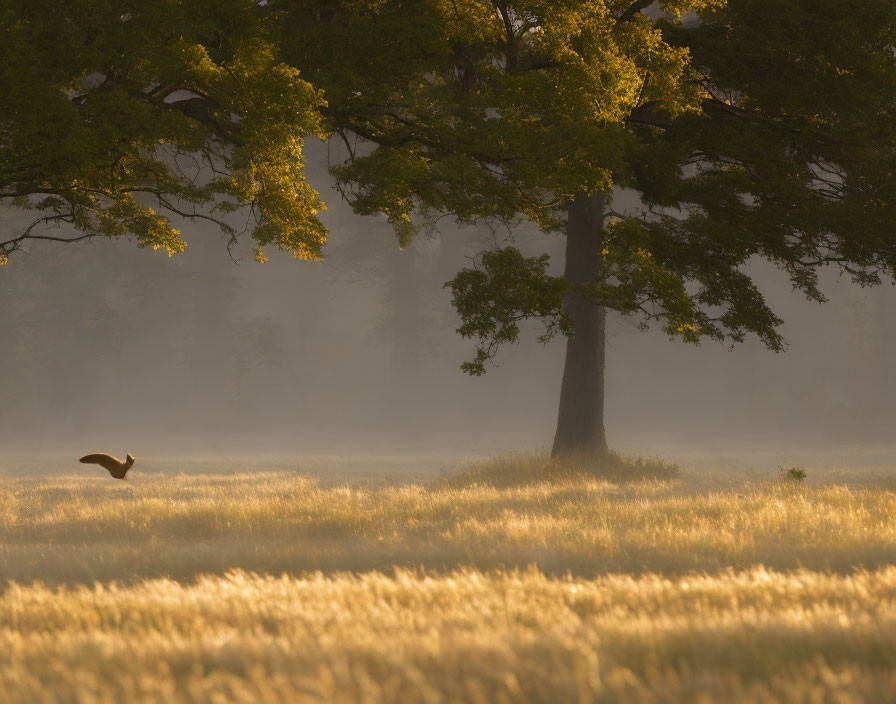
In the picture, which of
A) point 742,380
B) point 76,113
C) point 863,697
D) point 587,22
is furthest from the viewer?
point 742,380

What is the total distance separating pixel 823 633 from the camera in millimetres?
4570

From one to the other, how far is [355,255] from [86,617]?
175ft

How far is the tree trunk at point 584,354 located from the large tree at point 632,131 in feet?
7.32

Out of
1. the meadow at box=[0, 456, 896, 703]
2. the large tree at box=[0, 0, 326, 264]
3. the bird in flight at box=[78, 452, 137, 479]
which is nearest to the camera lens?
the meadow at box=[0, 456, 896, 703]

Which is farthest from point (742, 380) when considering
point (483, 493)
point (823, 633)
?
point (823, 633)

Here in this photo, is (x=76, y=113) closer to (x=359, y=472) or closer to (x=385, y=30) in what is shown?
(x=385, y=30)

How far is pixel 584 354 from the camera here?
18734 millimetres

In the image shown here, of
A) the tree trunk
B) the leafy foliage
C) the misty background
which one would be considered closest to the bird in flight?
the leafy foliage

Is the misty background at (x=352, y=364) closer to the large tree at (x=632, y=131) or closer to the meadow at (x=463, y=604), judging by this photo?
the large tree at (x=632, y=131)

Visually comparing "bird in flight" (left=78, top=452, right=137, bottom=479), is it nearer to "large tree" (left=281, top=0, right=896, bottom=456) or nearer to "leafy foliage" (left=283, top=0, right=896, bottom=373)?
"leafy foliage" (left=283, top=0, right=896, bottom=373)

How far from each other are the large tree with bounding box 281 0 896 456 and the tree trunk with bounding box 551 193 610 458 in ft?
7.32

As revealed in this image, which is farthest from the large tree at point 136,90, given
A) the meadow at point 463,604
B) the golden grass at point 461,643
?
the golden grass at point 461,643

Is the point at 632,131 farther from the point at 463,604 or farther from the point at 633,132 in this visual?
the point at 463,604

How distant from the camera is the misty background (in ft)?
179
